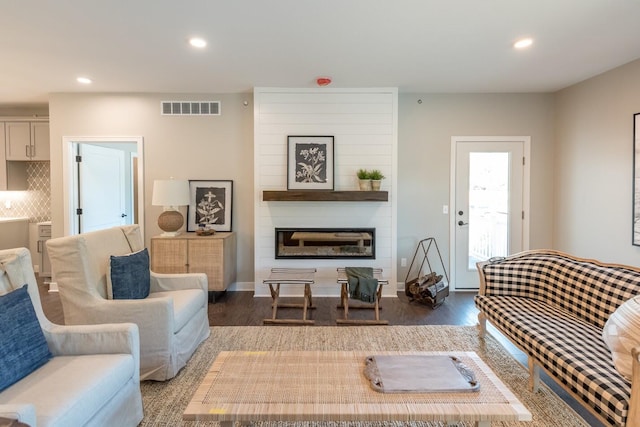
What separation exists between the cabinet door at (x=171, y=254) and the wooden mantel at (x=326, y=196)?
1.15 meters

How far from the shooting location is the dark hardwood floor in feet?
12.0

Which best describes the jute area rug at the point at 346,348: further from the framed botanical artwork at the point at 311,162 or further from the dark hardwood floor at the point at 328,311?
the framed botanical artwork at the point at 311,162

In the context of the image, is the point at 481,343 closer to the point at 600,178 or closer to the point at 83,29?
the point at 600,178

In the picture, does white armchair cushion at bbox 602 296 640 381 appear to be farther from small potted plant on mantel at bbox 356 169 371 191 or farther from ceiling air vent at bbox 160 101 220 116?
ceiling air vent at bbox 160 101 220 116

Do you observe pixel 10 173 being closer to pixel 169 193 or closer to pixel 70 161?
pixel 70 161

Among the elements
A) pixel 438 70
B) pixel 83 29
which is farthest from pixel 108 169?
pixel 438 70

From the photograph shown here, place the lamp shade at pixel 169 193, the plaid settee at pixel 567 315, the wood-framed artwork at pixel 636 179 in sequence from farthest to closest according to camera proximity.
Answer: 1. the lamp shade at pixel 169 193
2. the wood-framed artwork at pixel 636 179
3. the plaid settee at pixel 567 315

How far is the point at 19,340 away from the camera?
1.65 metres

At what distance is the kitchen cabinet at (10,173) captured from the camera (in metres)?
5.26

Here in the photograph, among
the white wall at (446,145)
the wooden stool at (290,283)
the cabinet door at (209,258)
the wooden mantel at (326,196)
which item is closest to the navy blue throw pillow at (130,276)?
the wooden stool at (290,283)

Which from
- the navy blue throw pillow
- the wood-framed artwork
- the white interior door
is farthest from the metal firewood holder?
the white interior door

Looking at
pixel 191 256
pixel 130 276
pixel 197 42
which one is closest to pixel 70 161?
pixel 191 256

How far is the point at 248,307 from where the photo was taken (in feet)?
13.4

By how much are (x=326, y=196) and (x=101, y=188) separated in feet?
11.2
